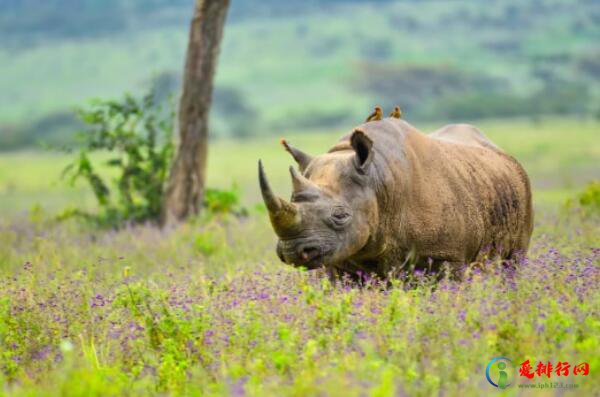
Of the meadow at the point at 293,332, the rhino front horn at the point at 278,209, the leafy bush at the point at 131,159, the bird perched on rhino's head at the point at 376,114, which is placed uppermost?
the bird perched on rhino's head at the point at 376,114

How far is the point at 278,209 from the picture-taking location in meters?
6.67

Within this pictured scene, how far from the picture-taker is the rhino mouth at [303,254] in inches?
271

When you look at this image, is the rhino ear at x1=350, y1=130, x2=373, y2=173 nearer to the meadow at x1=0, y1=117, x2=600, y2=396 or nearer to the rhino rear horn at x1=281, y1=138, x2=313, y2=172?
the rhino rear horn at x1=281, y1=138, x2=313, y2=172

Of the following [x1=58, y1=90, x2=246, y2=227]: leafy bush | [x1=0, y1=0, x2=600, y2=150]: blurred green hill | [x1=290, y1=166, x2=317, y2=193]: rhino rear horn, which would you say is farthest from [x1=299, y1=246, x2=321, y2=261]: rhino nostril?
[x1=0, y1=0, x2=600, y2=150]: blurred green hill

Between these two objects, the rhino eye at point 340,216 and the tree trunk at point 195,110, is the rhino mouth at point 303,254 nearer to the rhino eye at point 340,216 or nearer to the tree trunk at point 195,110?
the rhino eye at point 340,216

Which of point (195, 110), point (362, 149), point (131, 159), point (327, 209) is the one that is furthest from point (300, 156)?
point (131, 159)

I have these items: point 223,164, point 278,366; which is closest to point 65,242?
point 278,366

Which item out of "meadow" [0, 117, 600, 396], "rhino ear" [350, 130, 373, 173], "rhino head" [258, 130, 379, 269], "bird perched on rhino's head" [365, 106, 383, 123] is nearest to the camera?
"meadow" [0, 117, 600, 396]

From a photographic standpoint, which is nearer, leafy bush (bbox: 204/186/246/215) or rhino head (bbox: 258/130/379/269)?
rhino head (bbox: 258/130/379/269)

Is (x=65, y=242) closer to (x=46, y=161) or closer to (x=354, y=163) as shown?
(x=354, y=163)

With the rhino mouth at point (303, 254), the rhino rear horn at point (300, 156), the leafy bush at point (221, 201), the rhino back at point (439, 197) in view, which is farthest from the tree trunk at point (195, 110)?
the rhino mouth at point (303, 254)

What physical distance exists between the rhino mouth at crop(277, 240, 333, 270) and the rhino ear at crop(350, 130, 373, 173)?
29.2 inches

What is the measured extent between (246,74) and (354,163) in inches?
2971

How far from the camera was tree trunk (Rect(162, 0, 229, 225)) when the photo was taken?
43.8 ft
